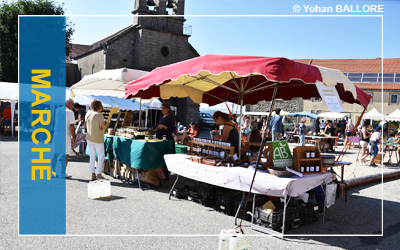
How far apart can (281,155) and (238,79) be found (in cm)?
315

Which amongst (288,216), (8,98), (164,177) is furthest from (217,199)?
(8,98)

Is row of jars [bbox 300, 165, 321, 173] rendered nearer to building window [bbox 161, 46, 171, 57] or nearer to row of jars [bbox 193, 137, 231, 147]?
row of jars [bbox 193, 137, 231, 147]

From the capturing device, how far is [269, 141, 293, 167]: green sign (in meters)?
4.81

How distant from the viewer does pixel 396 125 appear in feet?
117

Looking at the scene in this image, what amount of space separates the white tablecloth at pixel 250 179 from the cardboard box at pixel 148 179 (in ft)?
4.47

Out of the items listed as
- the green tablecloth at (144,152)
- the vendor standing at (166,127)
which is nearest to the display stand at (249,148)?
the green tablecloth at (144,152)

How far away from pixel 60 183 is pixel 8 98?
11.6m

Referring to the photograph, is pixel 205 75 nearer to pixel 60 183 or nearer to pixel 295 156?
pixel 295 156

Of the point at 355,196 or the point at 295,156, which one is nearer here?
the point at 295,156

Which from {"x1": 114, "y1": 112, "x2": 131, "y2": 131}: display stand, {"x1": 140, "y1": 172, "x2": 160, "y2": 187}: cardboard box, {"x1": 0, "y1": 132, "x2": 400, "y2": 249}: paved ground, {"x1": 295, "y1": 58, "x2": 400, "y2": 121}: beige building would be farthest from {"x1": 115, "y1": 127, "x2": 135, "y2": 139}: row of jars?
{"x1": 295, "y1": 58, "x2": 400, "y2": 121}: beige building

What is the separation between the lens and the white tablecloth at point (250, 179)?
4.34m

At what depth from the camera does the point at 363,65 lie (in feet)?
139

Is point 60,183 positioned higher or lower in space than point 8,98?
lower

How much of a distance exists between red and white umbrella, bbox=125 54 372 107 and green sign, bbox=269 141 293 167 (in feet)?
3.20
